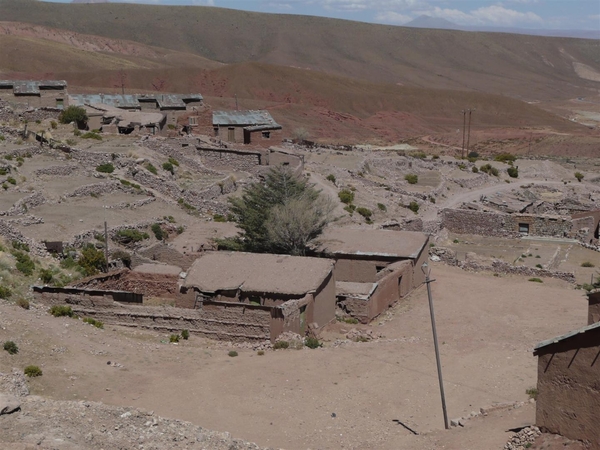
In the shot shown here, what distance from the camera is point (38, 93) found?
49875 mm

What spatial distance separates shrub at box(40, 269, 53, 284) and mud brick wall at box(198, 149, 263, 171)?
19.2 m

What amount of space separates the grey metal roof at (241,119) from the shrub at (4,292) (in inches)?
1155

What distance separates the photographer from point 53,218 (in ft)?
96.5

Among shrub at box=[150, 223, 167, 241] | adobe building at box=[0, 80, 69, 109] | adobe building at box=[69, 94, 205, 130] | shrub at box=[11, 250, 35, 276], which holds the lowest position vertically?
shrub at box=[150, 223, 167, 241]

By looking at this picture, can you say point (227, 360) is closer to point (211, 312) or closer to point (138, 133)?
point (211, 312)

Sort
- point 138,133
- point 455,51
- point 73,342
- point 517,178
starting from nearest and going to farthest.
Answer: point 73,342 < point 138,133 < point 517,178 < point 455,51

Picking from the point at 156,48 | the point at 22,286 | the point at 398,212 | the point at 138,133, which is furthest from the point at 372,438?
the point at 156,48

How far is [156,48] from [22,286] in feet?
468

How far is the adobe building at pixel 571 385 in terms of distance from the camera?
1279 cm

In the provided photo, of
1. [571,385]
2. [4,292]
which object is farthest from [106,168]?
[571,385]

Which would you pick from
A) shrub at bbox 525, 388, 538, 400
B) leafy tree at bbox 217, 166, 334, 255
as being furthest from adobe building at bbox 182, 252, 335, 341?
shrub at bbox 525, 388, 538, 400

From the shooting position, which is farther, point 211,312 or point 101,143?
point 101,143

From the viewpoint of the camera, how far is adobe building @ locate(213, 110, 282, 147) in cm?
4816

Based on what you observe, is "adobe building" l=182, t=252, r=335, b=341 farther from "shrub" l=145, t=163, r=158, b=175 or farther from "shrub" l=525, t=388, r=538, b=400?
"shrub" l=145, t=163, r=158, b=175
